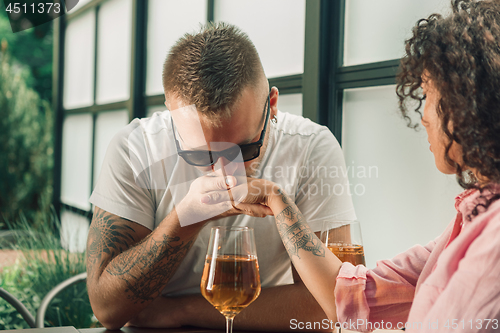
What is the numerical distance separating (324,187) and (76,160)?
5.50 metres

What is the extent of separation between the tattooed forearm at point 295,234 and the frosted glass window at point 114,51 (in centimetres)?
373

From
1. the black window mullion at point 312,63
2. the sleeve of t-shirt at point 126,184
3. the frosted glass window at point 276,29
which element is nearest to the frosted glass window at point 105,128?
the frosted glass window at point 276,29

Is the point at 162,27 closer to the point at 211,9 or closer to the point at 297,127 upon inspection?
the point at 211,9

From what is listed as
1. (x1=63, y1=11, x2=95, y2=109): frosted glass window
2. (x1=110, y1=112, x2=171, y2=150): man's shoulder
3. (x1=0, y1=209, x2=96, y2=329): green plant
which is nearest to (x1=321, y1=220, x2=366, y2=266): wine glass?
(x1=110, y1=112, x2=171, y2=150): man's shoulder

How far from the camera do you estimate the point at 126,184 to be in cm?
150

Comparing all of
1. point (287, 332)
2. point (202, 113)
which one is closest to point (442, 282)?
point (287, 332)

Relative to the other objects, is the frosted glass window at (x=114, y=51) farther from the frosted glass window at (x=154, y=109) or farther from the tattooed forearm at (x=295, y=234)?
the tattooed forearm at (x=295, y=234)

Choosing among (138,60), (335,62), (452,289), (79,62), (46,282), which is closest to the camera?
(452,289)

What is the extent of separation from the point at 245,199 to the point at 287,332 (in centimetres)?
39

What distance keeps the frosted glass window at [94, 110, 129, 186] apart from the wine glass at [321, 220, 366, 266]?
3.80 metres

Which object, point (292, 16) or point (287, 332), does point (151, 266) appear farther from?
point (292, 16)

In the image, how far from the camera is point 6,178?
7578 millimetres

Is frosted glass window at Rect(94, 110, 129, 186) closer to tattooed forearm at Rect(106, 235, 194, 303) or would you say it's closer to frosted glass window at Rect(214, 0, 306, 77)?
frosted glass window at Rect(214, 0, 306, 77)

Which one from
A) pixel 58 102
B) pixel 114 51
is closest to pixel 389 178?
pixel 114 51
